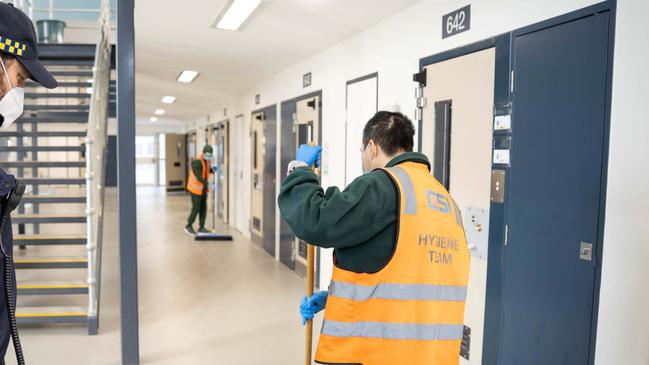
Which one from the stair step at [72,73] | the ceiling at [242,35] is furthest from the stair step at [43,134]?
the ceiling at [242,35]

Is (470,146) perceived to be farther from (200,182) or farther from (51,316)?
(200,182)

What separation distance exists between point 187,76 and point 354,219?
6.83 meters

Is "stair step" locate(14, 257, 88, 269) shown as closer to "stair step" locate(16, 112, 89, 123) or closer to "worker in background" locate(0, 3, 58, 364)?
"stair step" locate(16, 112, 89, 123)

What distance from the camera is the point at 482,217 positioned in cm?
298

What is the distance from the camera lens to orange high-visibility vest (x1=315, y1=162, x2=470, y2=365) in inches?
58.1

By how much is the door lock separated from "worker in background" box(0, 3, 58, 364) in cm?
234

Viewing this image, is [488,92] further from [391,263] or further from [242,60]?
[242,60]

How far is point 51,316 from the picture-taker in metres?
4.05

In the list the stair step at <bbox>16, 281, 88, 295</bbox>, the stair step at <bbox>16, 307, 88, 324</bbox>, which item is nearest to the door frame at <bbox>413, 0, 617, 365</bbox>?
the stair step at <bbox>16, 307, 88, 324</bbox>

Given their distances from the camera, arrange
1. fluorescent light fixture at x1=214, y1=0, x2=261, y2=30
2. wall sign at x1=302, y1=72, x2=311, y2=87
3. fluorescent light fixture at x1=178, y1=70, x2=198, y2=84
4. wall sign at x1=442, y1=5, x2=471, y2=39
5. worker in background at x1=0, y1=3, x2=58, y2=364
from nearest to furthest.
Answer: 1. worker in background at x1=0, y1=3, x2=58, y2=364
2. wall sign at x1=442, y1=5, x2=471, y2=39
3. fluorescent light fixture at x1=214, y1=0, x2=261, y2=30
4. wall sign at x1=302, y1=72, x2=311, y2=87
5. fluorescent light fixture at x1=178, y1=70, x2=198, y2=84

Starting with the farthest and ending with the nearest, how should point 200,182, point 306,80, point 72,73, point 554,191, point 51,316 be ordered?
1. point 200,182
2. point 306,80
3. point 72,73
4. point 51,316
5. point 554,191

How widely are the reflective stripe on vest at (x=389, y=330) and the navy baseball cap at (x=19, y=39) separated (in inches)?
44.7

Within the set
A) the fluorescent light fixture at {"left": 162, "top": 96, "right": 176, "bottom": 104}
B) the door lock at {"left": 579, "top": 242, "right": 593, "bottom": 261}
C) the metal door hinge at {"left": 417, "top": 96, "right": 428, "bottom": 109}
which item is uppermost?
the fluorescent light fixture at {"left": 162, "top": 96, "right": 176, "bottom": 104}

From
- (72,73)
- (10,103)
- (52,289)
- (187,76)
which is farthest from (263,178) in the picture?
(10,103)
